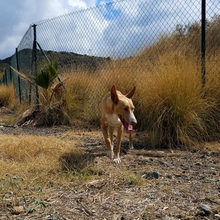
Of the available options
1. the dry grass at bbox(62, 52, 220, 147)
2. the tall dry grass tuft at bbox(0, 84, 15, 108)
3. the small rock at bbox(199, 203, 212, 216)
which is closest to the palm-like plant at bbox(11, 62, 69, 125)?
the dry grass at bbox(62, 52, 220, 147)

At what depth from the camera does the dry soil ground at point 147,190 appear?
223 centimetres

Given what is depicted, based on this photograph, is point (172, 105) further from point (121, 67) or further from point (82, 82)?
point (82, 82)

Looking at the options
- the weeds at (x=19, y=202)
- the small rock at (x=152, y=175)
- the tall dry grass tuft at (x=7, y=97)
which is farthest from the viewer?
the tall dry grass tuft at (x=7, y=97)

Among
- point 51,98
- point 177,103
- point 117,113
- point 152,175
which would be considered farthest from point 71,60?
point 152,175

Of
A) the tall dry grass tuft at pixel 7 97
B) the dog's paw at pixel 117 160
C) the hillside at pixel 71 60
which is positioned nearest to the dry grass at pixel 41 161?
the dog's paw at pixel 117 160

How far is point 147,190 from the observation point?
271 cm

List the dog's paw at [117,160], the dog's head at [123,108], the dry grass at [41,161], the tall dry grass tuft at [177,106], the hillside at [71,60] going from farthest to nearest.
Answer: the hillside at [71,60] → the tall dry grass tuft at [177,106] → the dog's paw at [117,160] → the dog's head at [123,108] → the dry grass at [41,161]

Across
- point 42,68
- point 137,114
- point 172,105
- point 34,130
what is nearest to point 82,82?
point 42,68

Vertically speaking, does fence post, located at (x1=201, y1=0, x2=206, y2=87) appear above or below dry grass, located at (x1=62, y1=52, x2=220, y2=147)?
above

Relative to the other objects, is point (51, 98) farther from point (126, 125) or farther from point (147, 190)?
point (147, 190)

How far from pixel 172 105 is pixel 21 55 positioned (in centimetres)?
824

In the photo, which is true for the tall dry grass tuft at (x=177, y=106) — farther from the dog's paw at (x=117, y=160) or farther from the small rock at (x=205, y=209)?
the small rock at (x=205, y=209)

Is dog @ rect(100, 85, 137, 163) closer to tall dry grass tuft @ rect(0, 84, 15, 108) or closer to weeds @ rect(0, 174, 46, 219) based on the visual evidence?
weeds @ rect(0, 174, 46, 219)

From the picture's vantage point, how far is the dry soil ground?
2230 millimetres
